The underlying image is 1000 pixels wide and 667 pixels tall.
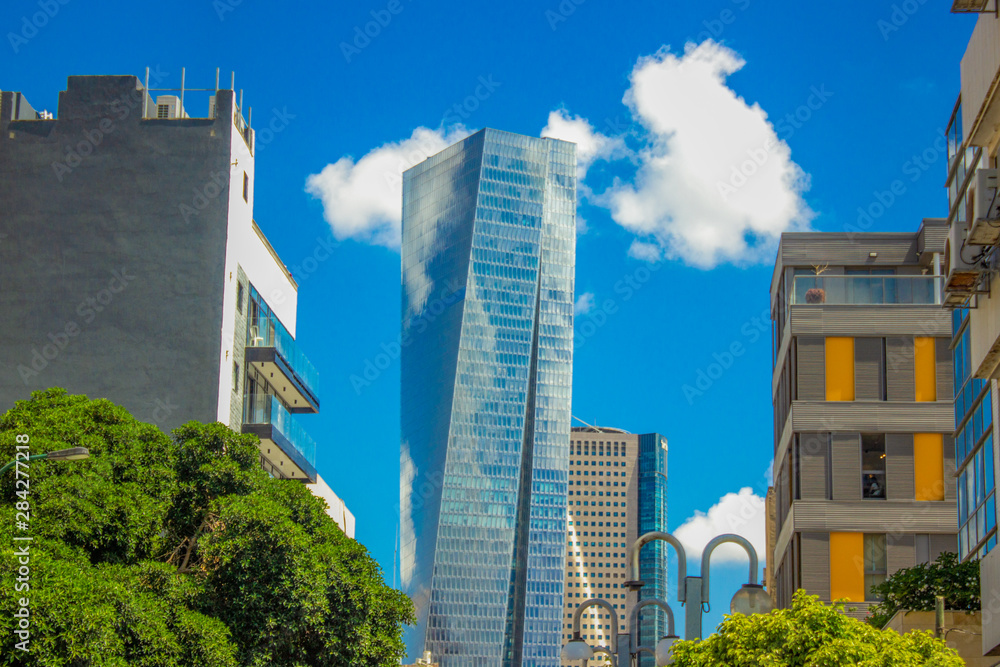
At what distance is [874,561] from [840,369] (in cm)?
687

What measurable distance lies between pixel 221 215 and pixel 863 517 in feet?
82.7

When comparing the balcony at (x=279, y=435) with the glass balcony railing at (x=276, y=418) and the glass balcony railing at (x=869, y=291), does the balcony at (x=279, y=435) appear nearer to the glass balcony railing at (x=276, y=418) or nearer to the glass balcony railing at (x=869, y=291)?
the glass balcony railing at (x=276, y=418)

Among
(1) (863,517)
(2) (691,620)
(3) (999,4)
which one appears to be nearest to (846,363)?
(1) (863,517)

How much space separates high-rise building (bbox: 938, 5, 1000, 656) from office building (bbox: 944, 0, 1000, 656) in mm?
21

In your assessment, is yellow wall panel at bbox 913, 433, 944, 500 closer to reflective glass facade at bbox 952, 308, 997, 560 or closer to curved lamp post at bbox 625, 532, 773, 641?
reflective glass facade at bbox 952, 308, 997, 560

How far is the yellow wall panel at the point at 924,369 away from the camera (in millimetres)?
49438

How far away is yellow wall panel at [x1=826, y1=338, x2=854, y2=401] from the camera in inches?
1970

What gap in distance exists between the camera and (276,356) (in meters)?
54.6

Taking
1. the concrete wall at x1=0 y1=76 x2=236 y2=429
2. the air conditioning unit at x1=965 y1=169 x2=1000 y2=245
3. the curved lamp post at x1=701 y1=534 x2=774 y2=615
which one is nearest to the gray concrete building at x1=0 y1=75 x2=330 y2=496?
the concrete wall at x1=0 y1=76 x2=236 y2=429

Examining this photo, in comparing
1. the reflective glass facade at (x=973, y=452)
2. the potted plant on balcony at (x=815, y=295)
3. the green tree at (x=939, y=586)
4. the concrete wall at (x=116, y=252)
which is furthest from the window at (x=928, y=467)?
the concrete wall at (x=116, y=252)

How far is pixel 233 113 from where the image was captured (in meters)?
51.8

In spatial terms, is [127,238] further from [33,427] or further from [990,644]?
[990,644]

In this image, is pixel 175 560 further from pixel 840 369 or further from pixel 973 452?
pixel 840 369

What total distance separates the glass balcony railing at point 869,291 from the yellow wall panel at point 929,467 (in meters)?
4.91
